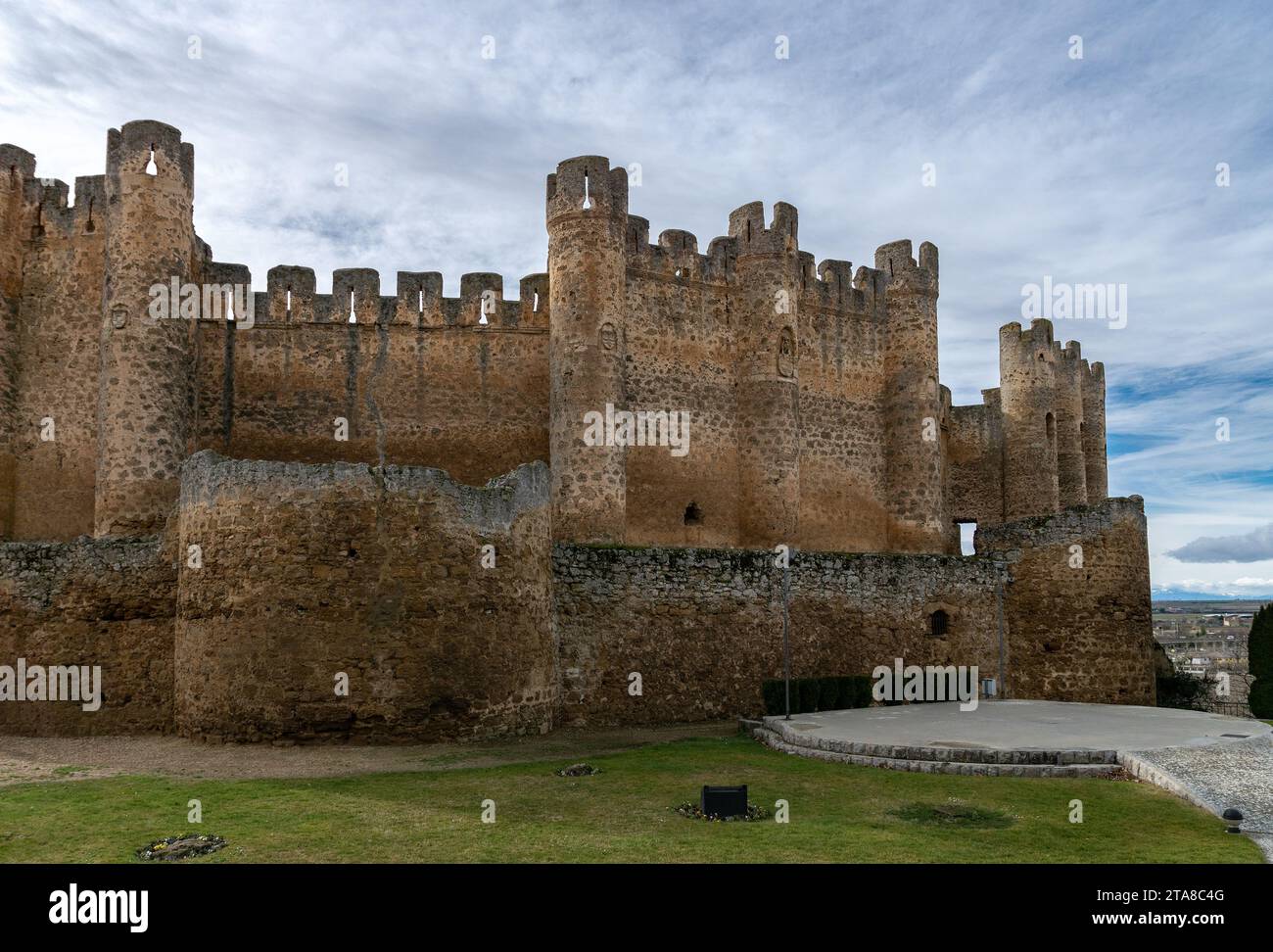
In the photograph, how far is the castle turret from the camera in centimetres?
2120

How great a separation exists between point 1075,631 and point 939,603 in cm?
320

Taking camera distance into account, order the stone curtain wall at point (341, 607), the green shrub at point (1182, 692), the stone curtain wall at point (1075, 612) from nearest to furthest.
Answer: the stone curtain wall at point (341, 607) → the stone curtain wall at point (1075, 612) → the green shrub at point (1182, 692)

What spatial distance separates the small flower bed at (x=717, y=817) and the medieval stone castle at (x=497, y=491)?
196 inches

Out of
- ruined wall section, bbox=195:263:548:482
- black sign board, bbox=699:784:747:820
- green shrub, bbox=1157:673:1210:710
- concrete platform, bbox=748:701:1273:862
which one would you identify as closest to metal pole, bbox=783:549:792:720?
concrete platform, bbox=748:701:1273:862

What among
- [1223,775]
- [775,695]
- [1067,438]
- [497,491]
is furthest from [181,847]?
[1067,438]

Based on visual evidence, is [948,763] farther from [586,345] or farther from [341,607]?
[586,345]

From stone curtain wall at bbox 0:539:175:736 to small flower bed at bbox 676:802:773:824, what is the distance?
892cm

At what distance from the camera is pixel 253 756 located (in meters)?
12.7

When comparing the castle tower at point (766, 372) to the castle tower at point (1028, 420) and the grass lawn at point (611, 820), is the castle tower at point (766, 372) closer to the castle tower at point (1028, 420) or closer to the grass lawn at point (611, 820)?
the castle tower at point (1028, 420)

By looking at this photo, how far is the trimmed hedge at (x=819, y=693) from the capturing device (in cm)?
1655

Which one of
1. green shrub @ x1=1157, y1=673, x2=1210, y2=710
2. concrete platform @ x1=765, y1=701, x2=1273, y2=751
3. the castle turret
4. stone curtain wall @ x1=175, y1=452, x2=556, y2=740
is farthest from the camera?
green shrub @ x1=1157, y1=673, x2=1210, y2=710

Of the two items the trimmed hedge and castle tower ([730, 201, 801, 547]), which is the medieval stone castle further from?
the trimmed hedge

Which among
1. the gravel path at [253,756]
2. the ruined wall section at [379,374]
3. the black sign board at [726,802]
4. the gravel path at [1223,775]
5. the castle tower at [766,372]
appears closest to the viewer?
the gravel path at [1223,775]

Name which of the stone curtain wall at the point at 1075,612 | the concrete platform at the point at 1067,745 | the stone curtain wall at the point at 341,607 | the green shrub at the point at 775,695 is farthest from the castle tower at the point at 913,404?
the stone curtain wall at the point at 341,607
